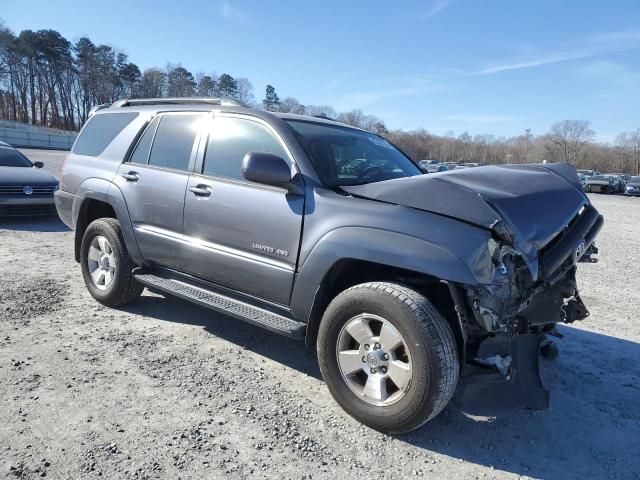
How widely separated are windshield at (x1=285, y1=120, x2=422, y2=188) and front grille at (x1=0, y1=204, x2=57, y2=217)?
7441mm

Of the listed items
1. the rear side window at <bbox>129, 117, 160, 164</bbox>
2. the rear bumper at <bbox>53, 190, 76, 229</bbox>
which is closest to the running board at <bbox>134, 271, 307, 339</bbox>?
the rear side window at <bbox>129, 117, 160, 164</bbox>

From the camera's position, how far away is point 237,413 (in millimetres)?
3000

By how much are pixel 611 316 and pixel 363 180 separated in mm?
3465

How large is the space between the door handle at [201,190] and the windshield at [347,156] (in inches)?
32.3

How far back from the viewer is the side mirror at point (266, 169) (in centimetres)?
315

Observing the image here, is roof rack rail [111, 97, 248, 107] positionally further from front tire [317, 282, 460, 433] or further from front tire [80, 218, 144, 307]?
front tire [317, 282, 460, 433]

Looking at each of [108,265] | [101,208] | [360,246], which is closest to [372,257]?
[360,246]

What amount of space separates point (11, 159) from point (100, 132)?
21.2 ft

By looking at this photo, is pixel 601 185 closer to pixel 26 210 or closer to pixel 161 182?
pixel 26 210

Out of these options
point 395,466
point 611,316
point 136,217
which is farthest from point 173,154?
point 611,316

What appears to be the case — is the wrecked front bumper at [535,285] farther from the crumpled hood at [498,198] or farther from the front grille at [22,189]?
the front grille at [22,189]

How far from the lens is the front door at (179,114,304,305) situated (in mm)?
3301

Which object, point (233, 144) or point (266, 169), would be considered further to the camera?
point (233, 144)

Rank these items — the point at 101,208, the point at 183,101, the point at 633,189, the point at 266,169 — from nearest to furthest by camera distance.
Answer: the point at 266,169, the point at 183,101, the point at 101,208, the point at 633,189
